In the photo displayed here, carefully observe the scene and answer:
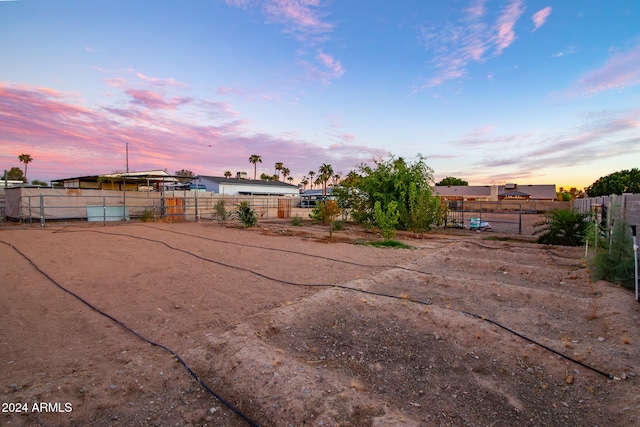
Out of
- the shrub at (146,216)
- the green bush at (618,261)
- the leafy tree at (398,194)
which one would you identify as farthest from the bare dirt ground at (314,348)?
the shrub at (146,216)

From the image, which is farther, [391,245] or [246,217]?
[246,217]

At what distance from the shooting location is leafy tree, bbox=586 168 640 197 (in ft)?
144

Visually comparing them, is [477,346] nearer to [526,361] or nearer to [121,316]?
[526,361]

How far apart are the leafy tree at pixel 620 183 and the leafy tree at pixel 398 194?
39.0 meters

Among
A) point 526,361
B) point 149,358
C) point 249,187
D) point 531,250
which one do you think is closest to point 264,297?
point 149,358

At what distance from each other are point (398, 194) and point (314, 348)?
16.9 m

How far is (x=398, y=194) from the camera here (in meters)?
20.3

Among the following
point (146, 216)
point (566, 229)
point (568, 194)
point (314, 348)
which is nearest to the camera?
point (314, 348)

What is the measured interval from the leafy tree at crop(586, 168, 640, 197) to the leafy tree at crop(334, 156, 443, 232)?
128 ft

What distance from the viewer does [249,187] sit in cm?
4656

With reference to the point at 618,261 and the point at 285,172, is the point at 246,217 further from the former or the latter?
the point at 285,172

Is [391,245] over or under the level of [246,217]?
under

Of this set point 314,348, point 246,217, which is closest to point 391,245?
point 314,348

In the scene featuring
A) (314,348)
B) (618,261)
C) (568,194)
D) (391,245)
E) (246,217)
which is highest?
(568,194)
